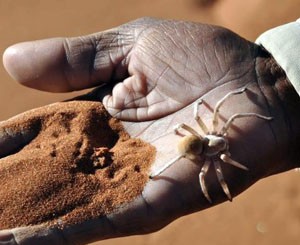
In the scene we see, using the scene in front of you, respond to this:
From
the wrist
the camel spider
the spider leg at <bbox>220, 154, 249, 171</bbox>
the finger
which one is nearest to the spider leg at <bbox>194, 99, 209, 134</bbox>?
the camel spider

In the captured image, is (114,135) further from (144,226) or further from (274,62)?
(274,62)

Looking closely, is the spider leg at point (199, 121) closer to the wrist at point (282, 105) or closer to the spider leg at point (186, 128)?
the spider leg at point (186, 128)

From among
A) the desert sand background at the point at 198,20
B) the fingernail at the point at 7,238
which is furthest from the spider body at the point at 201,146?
the desert sand background at the point at 198,20

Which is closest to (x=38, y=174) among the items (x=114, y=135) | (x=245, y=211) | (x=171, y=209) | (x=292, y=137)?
(x=114, y=135)

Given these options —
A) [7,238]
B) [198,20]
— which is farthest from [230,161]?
[198,20]

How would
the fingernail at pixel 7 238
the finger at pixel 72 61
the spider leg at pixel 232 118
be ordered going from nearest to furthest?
the fingernail at pixel 7 238
the spider leg at pixel 232 118
the finger at pixel 72 61

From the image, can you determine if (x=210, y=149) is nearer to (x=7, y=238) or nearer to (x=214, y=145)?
(x=214, y=145)
